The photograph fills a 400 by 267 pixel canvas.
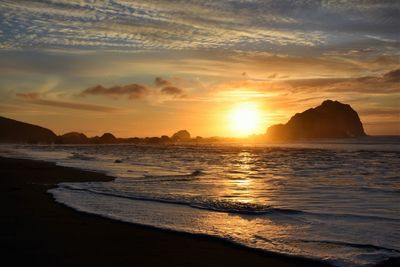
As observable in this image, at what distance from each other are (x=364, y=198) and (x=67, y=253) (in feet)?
43.9

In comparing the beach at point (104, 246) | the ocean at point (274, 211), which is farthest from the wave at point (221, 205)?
the beach at point (104, 246)

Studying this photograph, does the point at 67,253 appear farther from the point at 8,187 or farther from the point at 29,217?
the point at 8,187

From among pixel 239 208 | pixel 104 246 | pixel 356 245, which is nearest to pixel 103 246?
pixel 104 246

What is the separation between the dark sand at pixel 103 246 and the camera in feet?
28.5

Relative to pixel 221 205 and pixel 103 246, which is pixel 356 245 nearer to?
pixel 103 246

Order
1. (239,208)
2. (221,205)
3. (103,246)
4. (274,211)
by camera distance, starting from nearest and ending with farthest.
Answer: (103,246) → (274,211) → (239,208) → (221,205)

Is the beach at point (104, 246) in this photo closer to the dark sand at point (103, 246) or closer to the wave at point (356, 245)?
the dark sand at point (103, 246)

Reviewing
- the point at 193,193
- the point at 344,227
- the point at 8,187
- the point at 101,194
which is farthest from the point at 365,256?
the point at 8,187

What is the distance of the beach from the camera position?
28.6ft

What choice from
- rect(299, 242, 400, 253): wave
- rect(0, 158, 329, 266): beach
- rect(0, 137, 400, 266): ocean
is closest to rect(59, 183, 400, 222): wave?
rect(0, 137, 400, 266): ocean

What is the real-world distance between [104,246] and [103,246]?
0.07 ft

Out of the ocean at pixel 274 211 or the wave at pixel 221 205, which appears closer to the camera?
the ocean at pixel 274 211

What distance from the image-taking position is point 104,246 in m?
9.86

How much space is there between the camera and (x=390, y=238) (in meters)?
11.1
